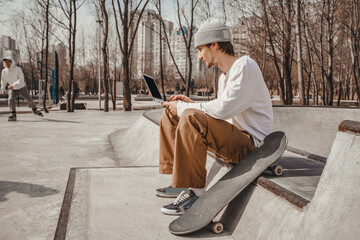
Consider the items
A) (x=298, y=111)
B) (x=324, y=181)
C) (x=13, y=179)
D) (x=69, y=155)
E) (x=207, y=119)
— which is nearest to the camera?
(x=324, y=181)

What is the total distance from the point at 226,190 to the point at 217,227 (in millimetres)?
266

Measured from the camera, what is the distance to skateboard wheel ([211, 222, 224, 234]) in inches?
94.6

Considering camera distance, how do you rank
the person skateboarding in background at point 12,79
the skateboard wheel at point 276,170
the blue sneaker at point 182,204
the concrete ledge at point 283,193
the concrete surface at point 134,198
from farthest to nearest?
the person skateboarding in background at point 12,79, the blue sneaker at point 182,204, the skateboard wheel at point 276,170, the concrete ledge at point 283,193, the concrete surface at point 134,198

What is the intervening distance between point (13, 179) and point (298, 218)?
3846 millimetres

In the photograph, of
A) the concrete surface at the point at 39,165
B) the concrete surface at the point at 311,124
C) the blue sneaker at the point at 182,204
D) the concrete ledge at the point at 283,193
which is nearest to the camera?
the concrete ledge at the point at 283,193

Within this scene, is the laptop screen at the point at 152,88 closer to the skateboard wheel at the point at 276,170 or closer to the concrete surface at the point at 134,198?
the concrete surface at the point at 134,198

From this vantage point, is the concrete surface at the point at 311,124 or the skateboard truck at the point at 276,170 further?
the concrete surface at the point at 311,124

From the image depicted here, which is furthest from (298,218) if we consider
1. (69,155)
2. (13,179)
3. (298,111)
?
(298,111)

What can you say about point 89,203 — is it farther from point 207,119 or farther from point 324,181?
point 324,181

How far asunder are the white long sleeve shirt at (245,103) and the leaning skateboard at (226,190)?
282 millimetres

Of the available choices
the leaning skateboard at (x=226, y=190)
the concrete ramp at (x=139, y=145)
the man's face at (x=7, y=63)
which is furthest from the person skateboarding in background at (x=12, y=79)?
the leaning skateboard at (x=226, y=190)

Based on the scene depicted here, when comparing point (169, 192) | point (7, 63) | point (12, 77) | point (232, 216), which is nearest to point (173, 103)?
point (169, 192)

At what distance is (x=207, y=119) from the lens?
264 cm

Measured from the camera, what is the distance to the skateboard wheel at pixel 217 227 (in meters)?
2.40
